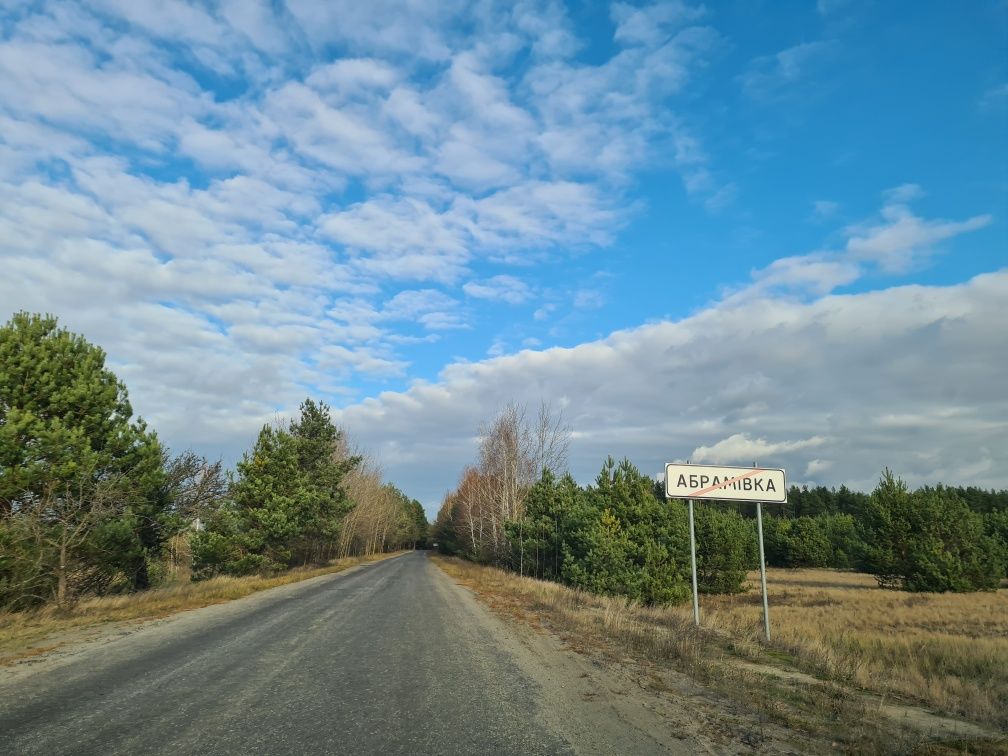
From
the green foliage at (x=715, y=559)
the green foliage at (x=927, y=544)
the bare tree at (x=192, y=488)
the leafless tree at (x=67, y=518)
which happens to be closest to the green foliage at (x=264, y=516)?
the bare tree at (x=192, y=488)

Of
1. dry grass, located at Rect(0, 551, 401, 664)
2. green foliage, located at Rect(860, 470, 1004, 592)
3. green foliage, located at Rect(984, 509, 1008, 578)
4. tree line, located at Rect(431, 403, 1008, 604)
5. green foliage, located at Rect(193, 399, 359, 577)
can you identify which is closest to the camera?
dry grass, located at Rect(0, 551, 401, 664)

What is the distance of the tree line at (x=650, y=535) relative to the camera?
77.7 feet

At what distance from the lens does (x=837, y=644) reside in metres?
14.2

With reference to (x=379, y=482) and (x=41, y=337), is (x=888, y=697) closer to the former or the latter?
(x=41, y=337)

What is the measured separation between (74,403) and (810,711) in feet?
59.0

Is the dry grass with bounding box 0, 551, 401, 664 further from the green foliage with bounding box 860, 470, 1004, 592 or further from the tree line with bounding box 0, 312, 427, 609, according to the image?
the green foliage with bounding box 860, 470, 1004, 592

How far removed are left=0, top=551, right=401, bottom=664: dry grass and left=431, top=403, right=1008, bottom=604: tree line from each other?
13961mm

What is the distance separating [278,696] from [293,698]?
217 mm

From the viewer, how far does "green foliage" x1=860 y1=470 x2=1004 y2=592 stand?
34.2m

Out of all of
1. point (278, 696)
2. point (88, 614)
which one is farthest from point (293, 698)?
A: point (88, 614)

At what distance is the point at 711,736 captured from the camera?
5668mm

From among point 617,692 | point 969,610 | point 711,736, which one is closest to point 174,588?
point 617,692

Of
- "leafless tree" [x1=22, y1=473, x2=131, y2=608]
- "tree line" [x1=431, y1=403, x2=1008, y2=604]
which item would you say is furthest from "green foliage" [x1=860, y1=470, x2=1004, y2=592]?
"leafless tree" [x1=22, y1=473, x2=131, y2=608]

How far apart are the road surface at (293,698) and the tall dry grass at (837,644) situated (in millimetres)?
2677
